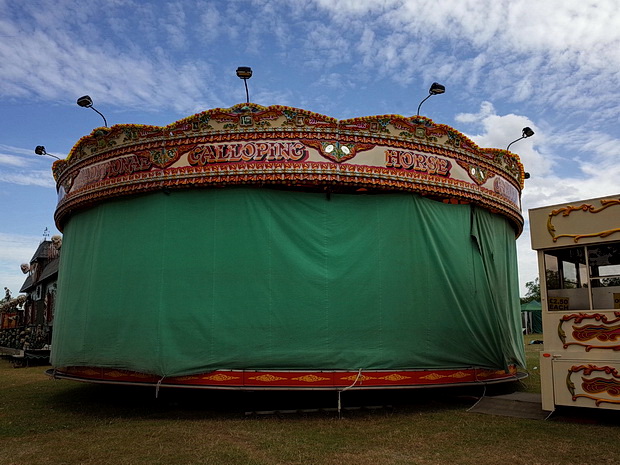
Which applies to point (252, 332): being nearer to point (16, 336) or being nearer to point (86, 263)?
point (86, 263)

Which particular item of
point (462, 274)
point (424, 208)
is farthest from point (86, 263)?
point (462, 274)

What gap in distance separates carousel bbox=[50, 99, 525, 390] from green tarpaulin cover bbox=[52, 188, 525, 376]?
2 centimetres

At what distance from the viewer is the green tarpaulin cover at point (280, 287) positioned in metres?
8.45

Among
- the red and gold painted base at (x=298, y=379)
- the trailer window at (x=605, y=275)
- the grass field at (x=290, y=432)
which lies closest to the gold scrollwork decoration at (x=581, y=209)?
the trailer window at (x=605, y=275)

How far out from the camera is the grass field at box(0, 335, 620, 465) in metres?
6.05

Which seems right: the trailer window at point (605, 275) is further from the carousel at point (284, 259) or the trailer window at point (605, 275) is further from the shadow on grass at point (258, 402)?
the shadow on grass at point (258, 402)

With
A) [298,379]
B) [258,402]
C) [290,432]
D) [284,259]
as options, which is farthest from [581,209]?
[258,402]

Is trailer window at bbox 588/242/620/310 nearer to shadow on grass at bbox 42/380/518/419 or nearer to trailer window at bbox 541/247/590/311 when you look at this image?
trailer window at bbox 541/247/590/311

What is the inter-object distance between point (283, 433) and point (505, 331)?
17.5 ft

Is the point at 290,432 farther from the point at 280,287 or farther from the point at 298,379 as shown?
the point at 280,287

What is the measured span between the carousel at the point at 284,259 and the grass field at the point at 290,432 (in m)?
0.60

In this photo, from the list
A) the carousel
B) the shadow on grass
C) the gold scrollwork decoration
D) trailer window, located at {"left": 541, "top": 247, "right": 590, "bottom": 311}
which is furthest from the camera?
the shadow on grass

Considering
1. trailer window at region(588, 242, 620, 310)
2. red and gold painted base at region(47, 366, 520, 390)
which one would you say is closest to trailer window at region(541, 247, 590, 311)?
trailer window at region(588, 242, 620, 310)

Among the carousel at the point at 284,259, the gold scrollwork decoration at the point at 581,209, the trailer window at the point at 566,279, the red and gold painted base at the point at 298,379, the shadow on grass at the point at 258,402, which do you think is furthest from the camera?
the shadow on grass at the point at 258,402
